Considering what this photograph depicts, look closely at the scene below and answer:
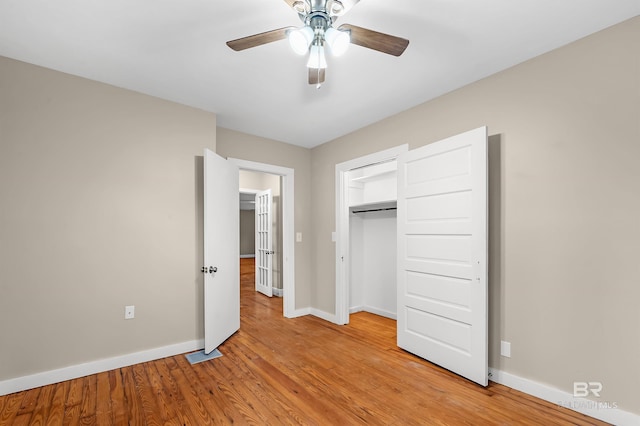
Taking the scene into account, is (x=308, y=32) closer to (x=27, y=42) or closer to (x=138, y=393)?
(x=27, y=42)

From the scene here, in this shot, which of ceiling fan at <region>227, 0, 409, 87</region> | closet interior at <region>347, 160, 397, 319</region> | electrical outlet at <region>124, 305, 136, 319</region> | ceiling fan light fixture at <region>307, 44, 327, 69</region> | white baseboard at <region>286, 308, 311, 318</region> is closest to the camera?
ceiling fan at <region>227, 0, 409, 87</region>

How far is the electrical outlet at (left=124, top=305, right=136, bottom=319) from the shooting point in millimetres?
2775

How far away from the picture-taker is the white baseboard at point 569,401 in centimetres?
188

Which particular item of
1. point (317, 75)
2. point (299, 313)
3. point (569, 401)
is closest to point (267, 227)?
point (299, 313)

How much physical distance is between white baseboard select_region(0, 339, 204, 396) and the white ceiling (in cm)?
256

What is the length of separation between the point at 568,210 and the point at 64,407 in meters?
3.93

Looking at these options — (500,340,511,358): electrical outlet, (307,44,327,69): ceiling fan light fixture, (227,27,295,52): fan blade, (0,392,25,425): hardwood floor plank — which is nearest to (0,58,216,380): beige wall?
(0,392,25,425): hardwood floor plank

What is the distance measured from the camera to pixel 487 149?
96.7 inches

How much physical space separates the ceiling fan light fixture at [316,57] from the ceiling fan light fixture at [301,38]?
138 mm

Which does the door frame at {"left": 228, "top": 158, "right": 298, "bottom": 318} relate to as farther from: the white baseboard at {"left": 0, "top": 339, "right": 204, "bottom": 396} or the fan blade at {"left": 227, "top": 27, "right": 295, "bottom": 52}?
the fan blade at {"left": 227, "top": 27, "right": 295, "bottom": 52}

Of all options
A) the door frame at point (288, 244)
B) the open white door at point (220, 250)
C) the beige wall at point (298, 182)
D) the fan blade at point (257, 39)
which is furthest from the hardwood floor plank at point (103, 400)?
the fan blade at point (257, 39)

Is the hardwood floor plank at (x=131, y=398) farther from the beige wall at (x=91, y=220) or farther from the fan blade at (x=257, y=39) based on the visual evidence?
the fan blade at (x=257, y=39)

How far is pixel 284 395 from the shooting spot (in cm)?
229

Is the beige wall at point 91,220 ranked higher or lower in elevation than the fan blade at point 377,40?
lower
